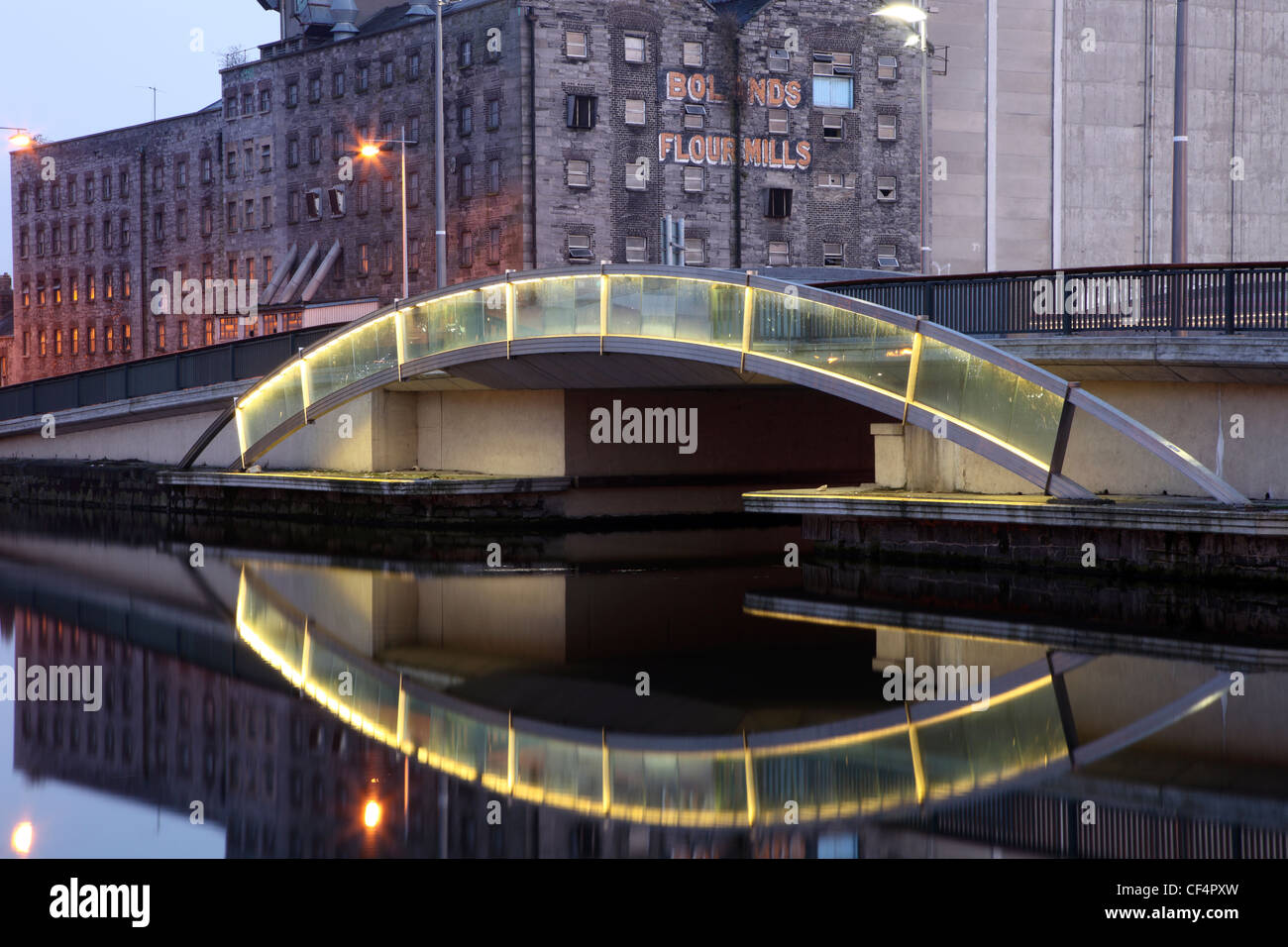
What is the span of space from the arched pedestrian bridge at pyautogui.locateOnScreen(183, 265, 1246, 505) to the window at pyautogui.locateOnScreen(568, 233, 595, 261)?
28.4 metres

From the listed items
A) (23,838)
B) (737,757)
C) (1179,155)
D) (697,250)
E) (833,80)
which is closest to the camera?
(23,838)

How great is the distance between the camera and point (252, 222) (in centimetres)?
7619

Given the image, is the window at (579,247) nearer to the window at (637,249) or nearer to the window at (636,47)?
the window at (637,249)

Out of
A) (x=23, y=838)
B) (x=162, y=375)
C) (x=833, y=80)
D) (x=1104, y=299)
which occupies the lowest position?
(x=23, y=838)

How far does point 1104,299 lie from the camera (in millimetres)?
22016

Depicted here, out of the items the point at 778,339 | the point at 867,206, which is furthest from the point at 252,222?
the point at 778,339

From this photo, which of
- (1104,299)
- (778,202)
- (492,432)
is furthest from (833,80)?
(1104,299)

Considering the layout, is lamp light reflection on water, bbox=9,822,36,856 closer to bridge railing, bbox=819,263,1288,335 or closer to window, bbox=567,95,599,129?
bridge railing, bbox=819,263,1288,335

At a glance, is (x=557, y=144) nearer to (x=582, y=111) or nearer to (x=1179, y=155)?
(x=582, y=111)

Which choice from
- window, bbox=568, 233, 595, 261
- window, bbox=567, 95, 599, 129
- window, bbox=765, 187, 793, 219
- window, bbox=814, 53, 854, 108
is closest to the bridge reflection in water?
window, bbox=568, 233, 595, 261

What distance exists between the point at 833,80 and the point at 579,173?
37.8 feet

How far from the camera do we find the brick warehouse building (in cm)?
6212
